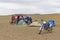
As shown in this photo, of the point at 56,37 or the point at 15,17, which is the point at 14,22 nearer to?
the point at 15,17

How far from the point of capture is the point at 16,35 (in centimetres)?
1750

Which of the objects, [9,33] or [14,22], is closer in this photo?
[9,33]

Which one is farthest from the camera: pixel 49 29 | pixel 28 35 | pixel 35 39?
pixel 49 29

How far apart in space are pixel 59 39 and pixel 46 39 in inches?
29.1

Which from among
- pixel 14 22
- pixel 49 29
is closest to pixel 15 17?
pixel 14 22

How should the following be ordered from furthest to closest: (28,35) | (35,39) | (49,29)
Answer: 1. (49,29)
2. (28,35)
3. (35,39)

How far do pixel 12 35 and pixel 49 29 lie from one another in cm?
290

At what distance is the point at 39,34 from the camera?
59.5 feet

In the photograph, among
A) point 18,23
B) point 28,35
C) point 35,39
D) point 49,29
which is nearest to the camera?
point 35,39

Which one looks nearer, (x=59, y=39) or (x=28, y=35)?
(x=59, y=39)

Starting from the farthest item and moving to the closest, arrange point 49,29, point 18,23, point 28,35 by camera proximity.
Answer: point 18,23 → point 49,29 → point 28,35

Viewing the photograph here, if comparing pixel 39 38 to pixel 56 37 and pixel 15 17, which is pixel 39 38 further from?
pixel 15 17

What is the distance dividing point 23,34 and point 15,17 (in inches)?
364

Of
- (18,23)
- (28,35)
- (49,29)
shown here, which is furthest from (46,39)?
(18,23)
